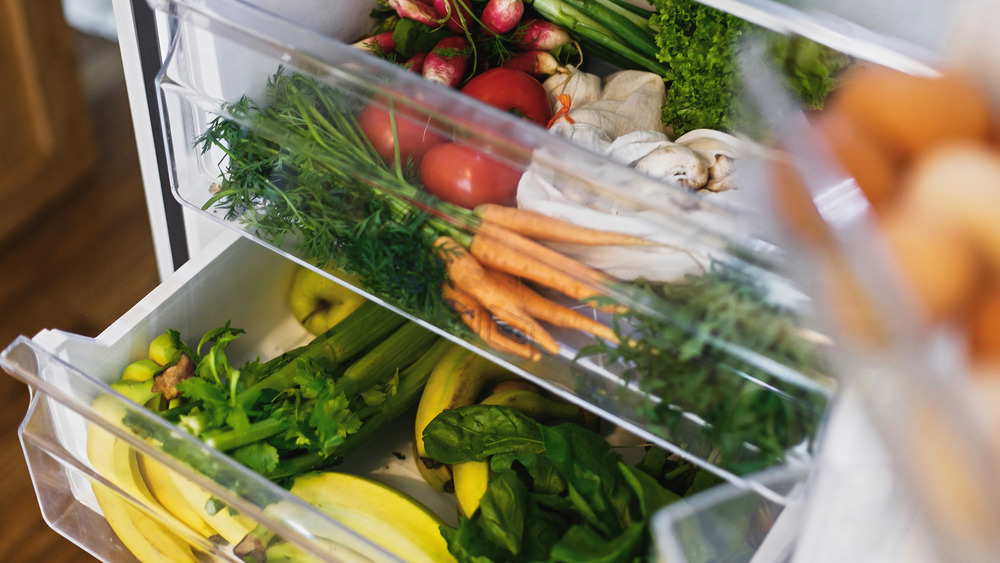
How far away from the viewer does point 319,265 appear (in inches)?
28.7

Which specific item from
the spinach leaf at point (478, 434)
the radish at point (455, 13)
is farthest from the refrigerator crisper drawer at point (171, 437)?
the radish at point (455, 13)

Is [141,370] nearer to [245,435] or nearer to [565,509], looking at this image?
[245,435]

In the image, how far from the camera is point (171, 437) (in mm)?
677

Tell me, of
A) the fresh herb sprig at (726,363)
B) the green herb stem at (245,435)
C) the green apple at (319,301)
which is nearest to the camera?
the fresh herb sprig at (726,363)

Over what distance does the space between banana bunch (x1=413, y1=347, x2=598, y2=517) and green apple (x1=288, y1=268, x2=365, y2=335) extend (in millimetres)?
135

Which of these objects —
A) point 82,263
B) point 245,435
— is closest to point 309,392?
point 245,435

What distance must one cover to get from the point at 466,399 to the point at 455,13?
410 millimetres

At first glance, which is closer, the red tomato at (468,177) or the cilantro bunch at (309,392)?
the red tomato at (468,177)

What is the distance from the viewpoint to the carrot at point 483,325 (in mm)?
648

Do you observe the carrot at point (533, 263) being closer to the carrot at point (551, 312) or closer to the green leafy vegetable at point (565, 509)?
the carrot at point (551, 312)

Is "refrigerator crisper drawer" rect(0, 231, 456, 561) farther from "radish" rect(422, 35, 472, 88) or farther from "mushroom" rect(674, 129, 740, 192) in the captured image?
"mushroom" rect(674, 129, 740, 192)

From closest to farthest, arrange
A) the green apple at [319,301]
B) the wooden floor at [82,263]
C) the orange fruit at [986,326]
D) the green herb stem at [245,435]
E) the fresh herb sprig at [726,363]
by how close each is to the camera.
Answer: the orange fruit at [986,326] < the fresh herb sprig at [726,363] < the green herb stem at [245,435] < the green apple at [319,301] < the wooden floor at [82,263]

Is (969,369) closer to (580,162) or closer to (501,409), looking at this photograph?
(580,162)

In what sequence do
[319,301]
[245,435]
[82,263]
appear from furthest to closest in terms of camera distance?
1. [82,263]
2. [319,301]
3. [245,435]
